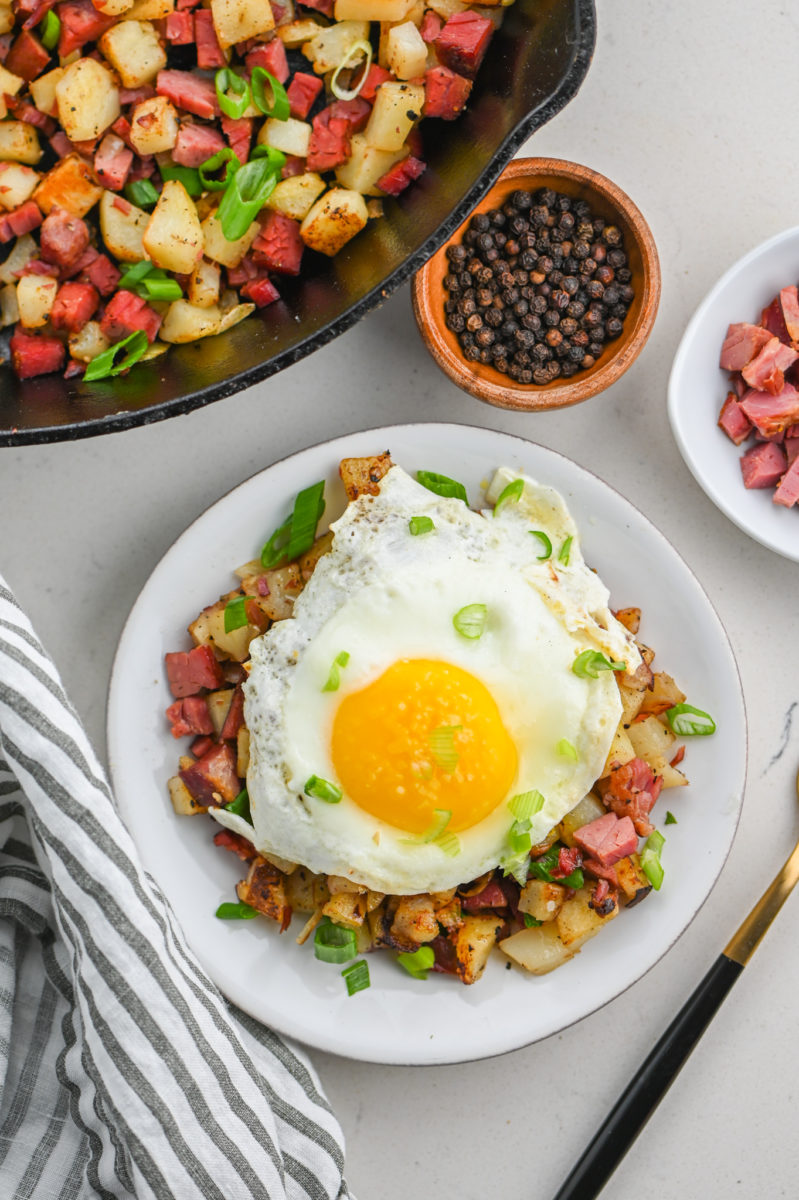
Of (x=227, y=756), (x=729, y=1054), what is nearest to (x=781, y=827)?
(x=729, y=1054)

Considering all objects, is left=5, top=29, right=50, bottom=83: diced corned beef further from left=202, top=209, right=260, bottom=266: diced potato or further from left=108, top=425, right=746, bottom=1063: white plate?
left=108, top=425, right=746, bottom=1063: white plate

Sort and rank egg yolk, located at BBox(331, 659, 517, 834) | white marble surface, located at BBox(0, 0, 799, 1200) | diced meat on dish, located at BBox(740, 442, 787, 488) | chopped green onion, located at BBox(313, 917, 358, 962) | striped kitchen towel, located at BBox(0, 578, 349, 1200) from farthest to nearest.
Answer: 1. white marble surface, located at BBox(0, 0, 799, 1200)
2. diced meat on dish, located at BBox(740, 442, 787, 488)
3. chopped green onion, located at BBox(313, 917, 358, 962)
4. egg yolk, located at BBox(331, 659, 517, 834)
5. striped kitchen towel, located at BBox(0, 578, 349, 1200)

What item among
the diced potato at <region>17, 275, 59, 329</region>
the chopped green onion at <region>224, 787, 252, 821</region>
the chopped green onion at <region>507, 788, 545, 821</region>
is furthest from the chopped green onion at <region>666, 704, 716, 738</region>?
the diced potato at <region>17, 275, 59, 329</region>

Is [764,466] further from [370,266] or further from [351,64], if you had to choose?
[351,64]

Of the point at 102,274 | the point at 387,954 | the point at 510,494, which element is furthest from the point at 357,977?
the point at 102,274

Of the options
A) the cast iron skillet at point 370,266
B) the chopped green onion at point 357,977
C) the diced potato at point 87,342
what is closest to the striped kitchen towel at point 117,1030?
the chopped green onion at point 357,977
